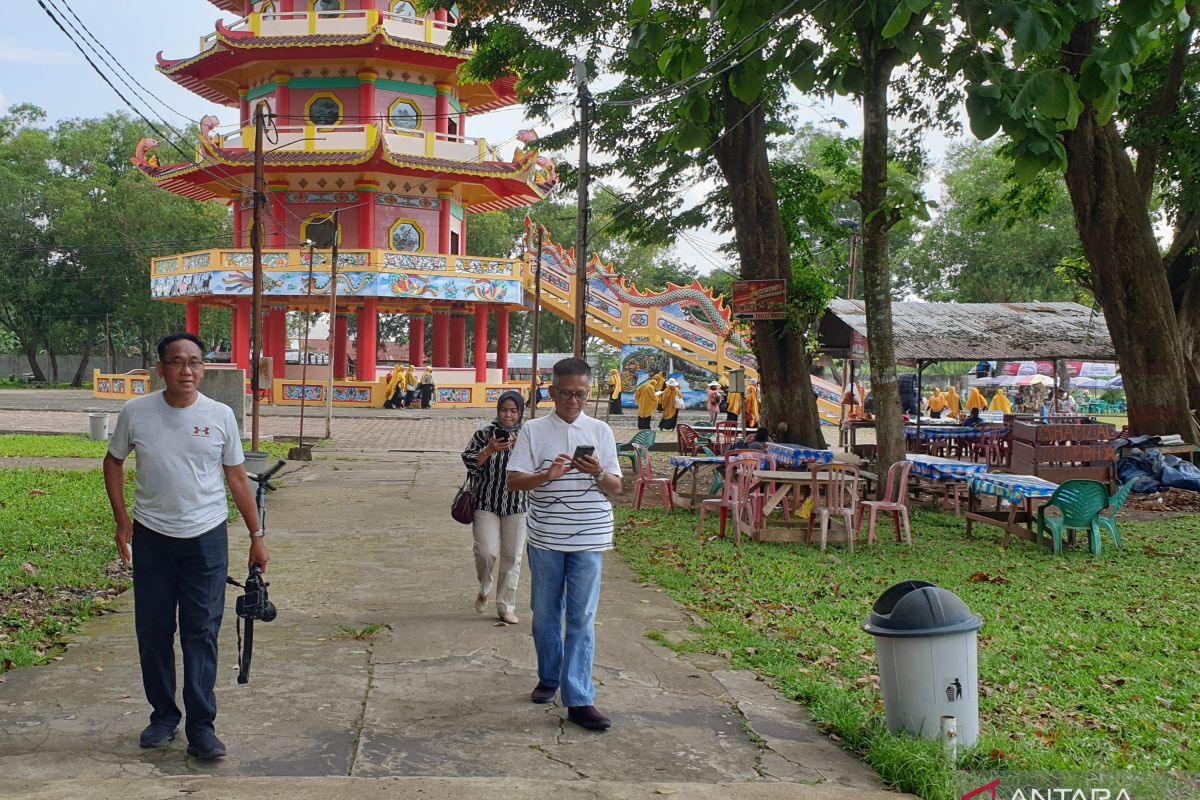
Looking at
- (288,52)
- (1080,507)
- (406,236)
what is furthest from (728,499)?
(288,52)

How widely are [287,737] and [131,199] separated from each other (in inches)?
2013

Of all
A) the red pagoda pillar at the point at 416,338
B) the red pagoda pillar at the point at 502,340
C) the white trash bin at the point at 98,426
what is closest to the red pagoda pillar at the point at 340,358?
the red pagoda pillar at the point at 416,338

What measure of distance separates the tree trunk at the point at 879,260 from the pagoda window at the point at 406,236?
2700 centimetres

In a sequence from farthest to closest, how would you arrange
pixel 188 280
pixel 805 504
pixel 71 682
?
pixel 188 280
pixel 805 504
pixel 71 682

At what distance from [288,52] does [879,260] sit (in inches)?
1122

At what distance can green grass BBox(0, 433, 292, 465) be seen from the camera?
18.0m

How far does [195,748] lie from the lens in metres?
4.41

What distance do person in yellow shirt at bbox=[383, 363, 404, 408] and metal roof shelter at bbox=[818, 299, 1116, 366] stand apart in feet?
58.8

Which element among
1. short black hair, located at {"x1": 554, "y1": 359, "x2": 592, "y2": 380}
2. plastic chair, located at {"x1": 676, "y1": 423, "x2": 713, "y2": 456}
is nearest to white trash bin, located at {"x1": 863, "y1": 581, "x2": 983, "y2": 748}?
short black hair, located at {"x1": 554, "y1": 359, "x2": 592, "y2": 380}

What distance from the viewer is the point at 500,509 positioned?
22.9ft

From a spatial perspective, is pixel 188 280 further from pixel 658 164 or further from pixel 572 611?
pixel 572 611

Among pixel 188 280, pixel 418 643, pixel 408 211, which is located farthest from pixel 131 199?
pixel 418 643

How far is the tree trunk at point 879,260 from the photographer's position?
11.7 m

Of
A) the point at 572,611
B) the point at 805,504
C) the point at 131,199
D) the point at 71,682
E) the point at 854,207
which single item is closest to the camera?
the point at 572,611
